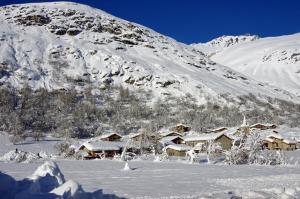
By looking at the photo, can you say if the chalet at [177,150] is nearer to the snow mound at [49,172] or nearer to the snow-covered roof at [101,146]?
the snow-covered roof at [101,146]

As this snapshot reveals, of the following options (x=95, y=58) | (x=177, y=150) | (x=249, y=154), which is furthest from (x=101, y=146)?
(x=95, y=58)

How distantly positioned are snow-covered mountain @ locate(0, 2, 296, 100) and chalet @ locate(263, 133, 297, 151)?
155ft

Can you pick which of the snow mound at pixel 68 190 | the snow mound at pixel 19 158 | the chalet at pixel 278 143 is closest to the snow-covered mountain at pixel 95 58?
the chalet at pixel 278 143

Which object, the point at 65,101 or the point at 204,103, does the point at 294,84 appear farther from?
the point at 65,101

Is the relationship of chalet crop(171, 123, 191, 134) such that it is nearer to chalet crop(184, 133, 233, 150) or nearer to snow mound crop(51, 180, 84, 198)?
chalet crop(184, 133, 233, 150)

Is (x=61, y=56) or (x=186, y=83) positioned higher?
(x=61, y=56)

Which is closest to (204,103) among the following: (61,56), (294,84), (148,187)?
(61,56)

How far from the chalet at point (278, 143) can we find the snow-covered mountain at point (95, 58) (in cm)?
4735

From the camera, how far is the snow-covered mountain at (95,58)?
5054 inches

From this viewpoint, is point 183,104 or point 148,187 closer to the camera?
point 148,187

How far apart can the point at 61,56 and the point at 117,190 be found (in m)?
125

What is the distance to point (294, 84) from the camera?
19462 centimetres

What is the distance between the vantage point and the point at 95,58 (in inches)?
5650

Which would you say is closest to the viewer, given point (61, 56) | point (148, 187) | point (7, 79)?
point (148, 187)
